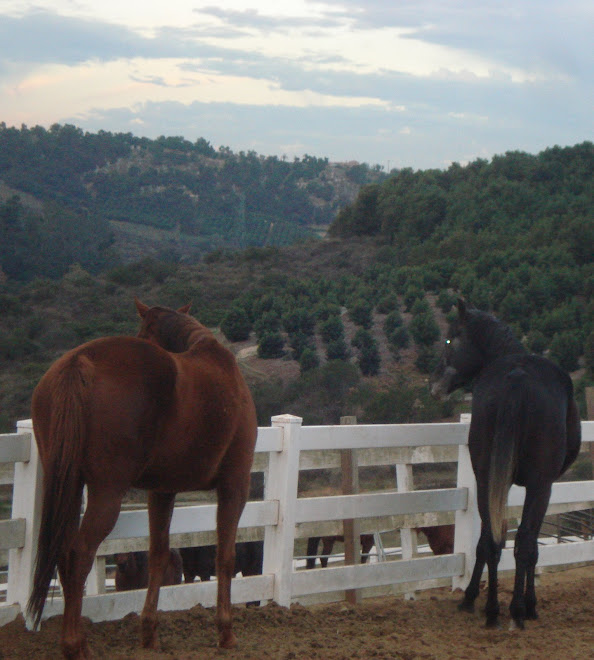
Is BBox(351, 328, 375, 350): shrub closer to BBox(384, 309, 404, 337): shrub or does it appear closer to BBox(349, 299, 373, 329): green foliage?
BBox(384, 309, 404, 337): shrub

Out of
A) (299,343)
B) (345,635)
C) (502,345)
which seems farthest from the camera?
(299,343)

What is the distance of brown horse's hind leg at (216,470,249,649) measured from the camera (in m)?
4.51

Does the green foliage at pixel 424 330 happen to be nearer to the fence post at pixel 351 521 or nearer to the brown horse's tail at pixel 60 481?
the fence post at pixel 351 521

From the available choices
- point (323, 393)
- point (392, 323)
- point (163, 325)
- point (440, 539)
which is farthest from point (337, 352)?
point (163, 325)

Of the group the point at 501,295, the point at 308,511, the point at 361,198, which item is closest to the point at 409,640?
the point at 308,511

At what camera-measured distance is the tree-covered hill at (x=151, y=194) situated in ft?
271

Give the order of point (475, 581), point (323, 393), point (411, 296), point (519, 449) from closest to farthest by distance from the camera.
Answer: point (519, 449)
point (475, 581)
point (323, 393)
point (411, 296)

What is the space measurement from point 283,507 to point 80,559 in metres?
1.97

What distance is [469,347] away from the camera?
661 cm

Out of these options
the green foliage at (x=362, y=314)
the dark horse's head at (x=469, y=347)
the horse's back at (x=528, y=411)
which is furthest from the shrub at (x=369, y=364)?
the horse's back at (x=528, y=411)

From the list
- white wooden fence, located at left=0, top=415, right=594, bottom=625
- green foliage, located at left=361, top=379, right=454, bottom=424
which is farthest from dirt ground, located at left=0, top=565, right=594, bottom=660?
green foliage, located at left=361, top=379, right=454, bottom=424

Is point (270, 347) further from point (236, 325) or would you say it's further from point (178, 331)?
point (178, 331)

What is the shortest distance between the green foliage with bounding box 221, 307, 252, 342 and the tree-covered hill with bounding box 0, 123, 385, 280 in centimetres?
3521

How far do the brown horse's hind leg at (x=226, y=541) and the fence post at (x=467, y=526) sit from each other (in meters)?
2.62
